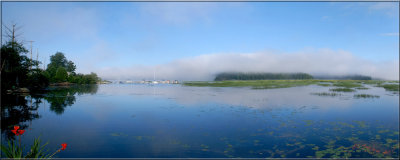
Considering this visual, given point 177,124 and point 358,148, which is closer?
point 358,148

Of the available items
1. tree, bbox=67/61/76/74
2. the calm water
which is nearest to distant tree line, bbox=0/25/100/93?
tree, bbox=67/61/76/74

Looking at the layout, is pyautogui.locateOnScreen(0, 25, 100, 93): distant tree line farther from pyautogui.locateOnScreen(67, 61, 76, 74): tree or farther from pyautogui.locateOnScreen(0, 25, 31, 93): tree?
pyautogui.locateOnScreen(67, 61, 76, 74): tree

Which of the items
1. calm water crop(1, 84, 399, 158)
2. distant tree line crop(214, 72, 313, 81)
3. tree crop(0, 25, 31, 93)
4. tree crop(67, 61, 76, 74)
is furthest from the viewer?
distant tree line crop(214, 72, 313, 81)

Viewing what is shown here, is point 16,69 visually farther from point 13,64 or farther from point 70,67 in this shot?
point 70,67

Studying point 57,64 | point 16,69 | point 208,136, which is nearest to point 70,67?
point 57,64

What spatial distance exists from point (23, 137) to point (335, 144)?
13984mm

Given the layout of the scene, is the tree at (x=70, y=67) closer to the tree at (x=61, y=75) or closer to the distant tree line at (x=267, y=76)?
the tree at (x=61, y=75)

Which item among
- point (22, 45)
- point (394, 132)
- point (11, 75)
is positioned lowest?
point (394, 132)

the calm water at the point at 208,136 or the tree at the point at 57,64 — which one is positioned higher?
the tree at the point at 57,64

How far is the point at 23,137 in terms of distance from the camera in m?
9.21

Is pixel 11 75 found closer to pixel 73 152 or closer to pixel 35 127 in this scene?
pixel 35 127

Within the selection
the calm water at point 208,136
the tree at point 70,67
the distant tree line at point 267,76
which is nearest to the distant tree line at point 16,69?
the tree at point 70,67

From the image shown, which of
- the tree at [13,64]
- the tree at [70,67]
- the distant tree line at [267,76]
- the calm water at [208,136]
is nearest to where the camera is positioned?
the calm water at [208,136]

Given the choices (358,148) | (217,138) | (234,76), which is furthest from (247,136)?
(234,76)
